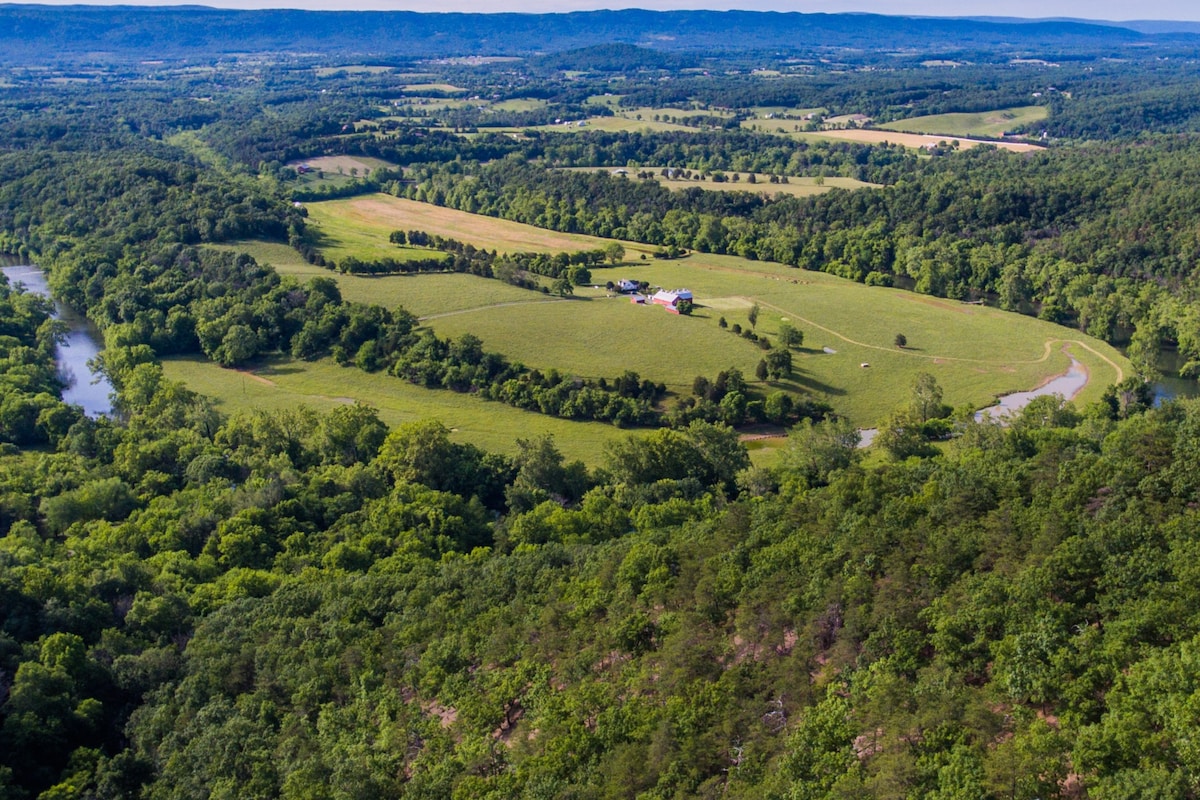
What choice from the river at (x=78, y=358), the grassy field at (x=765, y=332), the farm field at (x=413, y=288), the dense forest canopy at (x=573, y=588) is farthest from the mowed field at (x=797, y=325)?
the river at (x=78, y=358)

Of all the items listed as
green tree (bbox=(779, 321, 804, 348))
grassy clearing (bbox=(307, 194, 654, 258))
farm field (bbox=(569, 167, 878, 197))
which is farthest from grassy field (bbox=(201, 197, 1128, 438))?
farm field (bbox=(569, 167, 878, 197))

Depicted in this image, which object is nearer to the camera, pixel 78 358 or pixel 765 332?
pixel 78 358

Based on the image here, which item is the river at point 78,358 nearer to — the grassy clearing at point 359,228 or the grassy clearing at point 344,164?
the grassy clearing at point 359,228

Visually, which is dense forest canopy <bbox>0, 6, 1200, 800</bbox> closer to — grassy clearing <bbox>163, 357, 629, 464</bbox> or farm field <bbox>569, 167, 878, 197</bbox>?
grassy clearing <bbox>163, 357, 629, 464</bbox>

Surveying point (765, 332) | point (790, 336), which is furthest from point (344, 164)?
point (790, 336)

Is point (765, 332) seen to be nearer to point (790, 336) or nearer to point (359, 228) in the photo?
point (790, 336)

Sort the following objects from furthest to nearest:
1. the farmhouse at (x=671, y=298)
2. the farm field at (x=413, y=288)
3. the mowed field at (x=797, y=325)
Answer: the farm field at (x=413, y=288) → the farmhouse at (x=671, y=298) → the mowed field at (x=797, y=325)
